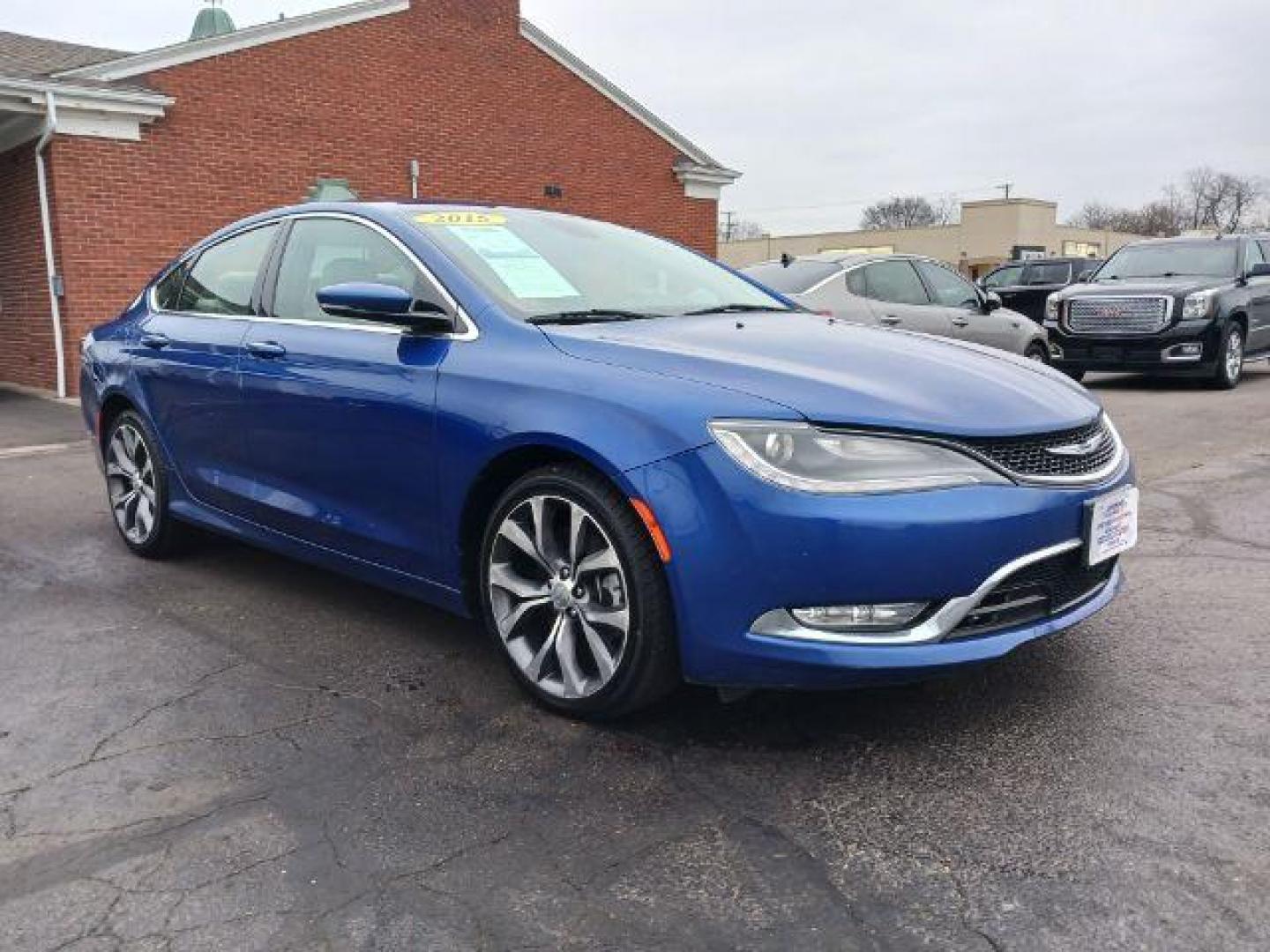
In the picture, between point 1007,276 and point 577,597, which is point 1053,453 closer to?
point 577,597

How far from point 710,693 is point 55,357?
1131 centimetres

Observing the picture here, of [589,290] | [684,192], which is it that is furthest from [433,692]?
[684,192]

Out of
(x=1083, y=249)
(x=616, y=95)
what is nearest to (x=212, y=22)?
(x=616, y=95)

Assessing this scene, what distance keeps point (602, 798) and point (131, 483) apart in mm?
3431

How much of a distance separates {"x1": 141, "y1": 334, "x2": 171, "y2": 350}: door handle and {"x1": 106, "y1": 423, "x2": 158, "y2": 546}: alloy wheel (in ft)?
1.39

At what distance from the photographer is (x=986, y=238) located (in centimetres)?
5222

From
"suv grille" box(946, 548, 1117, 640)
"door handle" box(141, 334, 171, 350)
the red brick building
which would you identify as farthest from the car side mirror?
the red brick building

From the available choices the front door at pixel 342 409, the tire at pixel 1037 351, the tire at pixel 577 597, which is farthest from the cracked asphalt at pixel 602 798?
the tire at pixel 1037 351

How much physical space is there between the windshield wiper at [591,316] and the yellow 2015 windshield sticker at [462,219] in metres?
0.62

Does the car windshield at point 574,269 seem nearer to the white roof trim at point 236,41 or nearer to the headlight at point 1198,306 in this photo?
the headlight at point 1198,306

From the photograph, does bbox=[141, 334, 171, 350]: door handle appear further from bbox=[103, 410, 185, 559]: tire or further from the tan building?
the tan building

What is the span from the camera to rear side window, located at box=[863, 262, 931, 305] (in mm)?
8891

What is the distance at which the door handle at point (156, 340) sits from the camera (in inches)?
186

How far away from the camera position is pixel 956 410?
9.27 ft
